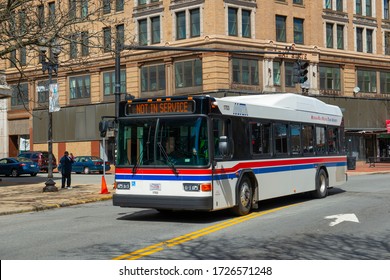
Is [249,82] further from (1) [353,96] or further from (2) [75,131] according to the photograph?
(2) [75,131]

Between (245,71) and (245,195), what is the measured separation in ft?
99.6

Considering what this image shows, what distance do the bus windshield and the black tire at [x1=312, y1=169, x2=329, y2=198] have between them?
21.6 ft

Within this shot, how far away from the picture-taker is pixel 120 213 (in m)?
14.7

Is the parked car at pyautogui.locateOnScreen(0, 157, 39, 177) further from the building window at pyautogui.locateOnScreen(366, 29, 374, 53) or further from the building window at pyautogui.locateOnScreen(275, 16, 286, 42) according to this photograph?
the building window at pyautogui.locateOnScreen(366, 29, 374, 53)

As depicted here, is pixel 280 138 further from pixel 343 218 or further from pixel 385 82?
pixel 385 82

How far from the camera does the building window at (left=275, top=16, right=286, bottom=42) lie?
4503 cm

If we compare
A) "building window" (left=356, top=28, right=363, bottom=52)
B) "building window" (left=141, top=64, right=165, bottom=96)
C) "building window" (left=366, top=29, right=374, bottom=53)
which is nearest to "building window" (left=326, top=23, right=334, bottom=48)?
"building window" (left=356, top=28, right=363, bottom=52)

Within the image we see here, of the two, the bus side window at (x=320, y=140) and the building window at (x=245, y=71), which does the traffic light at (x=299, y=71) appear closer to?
the bus side window at (x=320, y=140)

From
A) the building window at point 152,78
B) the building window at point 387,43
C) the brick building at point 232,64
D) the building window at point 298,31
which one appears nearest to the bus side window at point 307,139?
the brick building at point 232,64

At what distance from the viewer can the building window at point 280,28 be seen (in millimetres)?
45031

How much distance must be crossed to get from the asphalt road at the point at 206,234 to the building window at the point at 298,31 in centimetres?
3198

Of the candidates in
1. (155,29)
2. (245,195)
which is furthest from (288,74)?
(245,195)

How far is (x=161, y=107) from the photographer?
1241cm

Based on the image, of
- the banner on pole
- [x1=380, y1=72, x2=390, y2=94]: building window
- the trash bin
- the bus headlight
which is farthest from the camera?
[x1=380, y1=72, x2=390, y2=94]: building window
